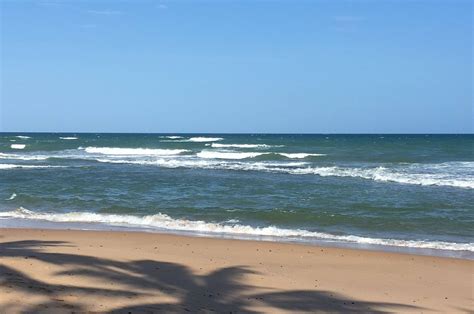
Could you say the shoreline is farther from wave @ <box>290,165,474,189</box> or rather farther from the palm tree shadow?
wave @ <box>290,165,474,189</box>

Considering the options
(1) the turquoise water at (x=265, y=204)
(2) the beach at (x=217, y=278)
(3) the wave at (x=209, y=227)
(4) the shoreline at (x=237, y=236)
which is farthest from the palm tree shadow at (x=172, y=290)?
(1) the turquoise water at (x=265, y=204)

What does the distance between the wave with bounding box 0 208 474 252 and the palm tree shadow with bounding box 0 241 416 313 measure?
3.96m

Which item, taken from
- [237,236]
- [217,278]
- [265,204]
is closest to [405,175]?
[265,204]

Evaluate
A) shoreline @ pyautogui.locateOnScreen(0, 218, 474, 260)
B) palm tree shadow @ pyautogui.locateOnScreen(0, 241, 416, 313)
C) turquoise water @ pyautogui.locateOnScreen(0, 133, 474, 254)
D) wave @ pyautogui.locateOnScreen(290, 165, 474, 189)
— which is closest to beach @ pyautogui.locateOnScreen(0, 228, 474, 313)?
palm tree shadow @ pyautogui.locateOnScreen(0, 241, 416, 313)

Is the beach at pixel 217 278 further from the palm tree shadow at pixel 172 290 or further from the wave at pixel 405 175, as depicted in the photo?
the wave at pixel 405 175

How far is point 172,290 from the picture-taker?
279 inches

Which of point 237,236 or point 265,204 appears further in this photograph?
point 265,204

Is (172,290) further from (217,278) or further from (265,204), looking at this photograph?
(265,204)

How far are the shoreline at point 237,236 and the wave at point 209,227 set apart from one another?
6.6 inches

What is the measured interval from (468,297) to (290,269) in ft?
8.17

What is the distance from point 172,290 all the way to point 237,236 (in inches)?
212

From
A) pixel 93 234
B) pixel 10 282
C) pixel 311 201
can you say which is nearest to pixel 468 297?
pixel 10 282

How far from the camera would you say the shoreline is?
10.8 metres

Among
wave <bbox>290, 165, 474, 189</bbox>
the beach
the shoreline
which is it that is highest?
wave <bbox>290, 165, 474, 189</bbox>
